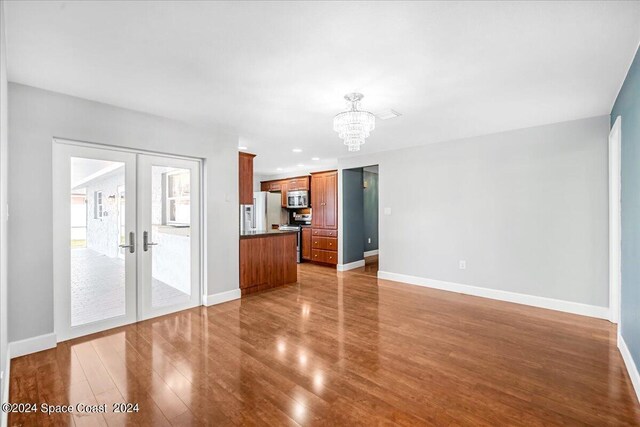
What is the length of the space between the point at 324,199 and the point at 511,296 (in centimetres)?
423

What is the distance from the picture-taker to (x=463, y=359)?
8.57 feet

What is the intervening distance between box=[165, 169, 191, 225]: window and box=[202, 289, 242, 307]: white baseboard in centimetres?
109

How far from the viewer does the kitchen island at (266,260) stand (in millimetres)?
4672

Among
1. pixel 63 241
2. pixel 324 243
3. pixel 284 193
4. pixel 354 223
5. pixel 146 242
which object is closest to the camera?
pixel 63 241

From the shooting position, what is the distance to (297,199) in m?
8.02

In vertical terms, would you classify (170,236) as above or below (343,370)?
above

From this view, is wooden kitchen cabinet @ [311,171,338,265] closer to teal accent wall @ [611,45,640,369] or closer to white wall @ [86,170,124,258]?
white wall @ [86,170,124,258]

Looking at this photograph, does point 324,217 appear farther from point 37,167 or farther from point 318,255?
point 37,167

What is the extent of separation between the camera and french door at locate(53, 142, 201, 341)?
9.91ft

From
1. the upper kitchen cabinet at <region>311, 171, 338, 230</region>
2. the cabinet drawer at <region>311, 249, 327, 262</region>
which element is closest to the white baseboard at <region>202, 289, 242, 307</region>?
the cabinet drawer at <region>311, 249, 327, 262</region>

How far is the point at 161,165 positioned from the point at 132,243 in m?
1.02

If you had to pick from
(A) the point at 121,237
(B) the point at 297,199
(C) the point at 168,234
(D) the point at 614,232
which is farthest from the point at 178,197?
(D) the point at 614,232

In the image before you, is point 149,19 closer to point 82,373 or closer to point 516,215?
point 82,373

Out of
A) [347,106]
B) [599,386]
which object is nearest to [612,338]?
[599,386]
